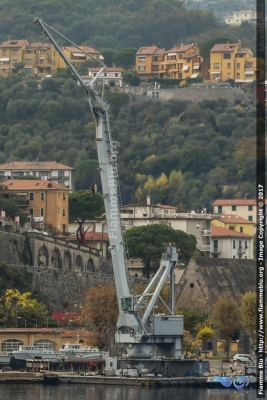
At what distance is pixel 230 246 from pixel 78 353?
186ft

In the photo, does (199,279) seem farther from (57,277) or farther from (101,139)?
(101,139)

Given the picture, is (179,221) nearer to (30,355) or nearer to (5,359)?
(5,359)

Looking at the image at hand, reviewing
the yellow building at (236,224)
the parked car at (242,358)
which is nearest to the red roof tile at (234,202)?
the yellow building at (236,224)

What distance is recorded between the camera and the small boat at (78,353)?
3915 inches

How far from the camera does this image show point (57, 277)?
120 meters

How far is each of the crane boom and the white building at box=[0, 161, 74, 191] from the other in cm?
6763

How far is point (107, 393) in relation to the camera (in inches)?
3489

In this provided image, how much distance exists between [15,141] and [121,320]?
10187 cm

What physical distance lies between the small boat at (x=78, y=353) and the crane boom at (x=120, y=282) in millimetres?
4658

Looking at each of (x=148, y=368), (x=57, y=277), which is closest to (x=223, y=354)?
(x=57, y=277)

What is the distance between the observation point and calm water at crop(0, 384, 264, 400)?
86.6 metres

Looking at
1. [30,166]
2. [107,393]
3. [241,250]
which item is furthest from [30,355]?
[30,166]

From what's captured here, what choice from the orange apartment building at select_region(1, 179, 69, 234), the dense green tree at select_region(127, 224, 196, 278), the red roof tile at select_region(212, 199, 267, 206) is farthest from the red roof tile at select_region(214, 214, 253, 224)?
the orange apartment building at select_region(1, 179, 69, 234)

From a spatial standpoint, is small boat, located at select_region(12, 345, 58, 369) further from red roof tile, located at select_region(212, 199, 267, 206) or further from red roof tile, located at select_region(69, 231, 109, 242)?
red roof tile, located at select_region(212, 199, 267, 206)
